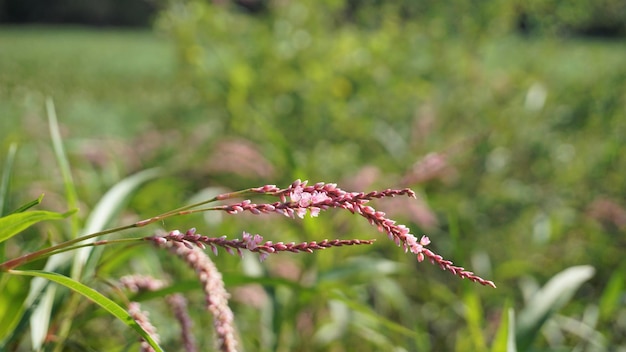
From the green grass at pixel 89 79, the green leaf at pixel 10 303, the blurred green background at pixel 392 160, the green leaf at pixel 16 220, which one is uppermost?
the green grass at pixel 89 79

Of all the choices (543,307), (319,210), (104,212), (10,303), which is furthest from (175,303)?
(543,307)

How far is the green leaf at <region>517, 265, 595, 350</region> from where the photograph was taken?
1444 millimetres

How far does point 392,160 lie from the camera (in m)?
3.31

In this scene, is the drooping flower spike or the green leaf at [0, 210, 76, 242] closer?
the drooping flower spike

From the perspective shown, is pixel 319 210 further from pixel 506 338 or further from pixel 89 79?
pixel 89 79

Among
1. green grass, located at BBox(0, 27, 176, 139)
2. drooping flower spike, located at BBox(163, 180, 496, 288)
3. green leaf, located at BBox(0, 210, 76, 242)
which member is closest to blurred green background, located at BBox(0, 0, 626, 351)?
green leaf, located at BBox(0, 210, 76, 242)

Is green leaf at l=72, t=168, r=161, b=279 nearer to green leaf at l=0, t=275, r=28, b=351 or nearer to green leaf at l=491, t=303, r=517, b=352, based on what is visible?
green leaf at l=0, t=275, r=28, b=351

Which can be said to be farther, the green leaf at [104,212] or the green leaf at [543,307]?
the green leaf at [543,307]

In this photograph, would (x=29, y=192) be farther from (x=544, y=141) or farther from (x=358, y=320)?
(x=544, y=141)

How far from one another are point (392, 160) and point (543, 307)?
1.83 m

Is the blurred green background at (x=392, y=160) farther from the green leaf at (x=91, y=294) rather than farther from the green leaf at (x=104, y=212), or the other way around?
the green leaf at (x=91, y=294)

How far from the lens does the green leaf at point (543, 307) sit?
144 centimetres

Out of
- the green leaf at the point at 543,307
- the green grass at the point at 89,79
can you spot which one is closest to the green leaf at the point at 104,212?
the green leaf at the point at 543,307

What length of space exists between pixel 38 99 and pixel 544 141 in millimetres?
6804
